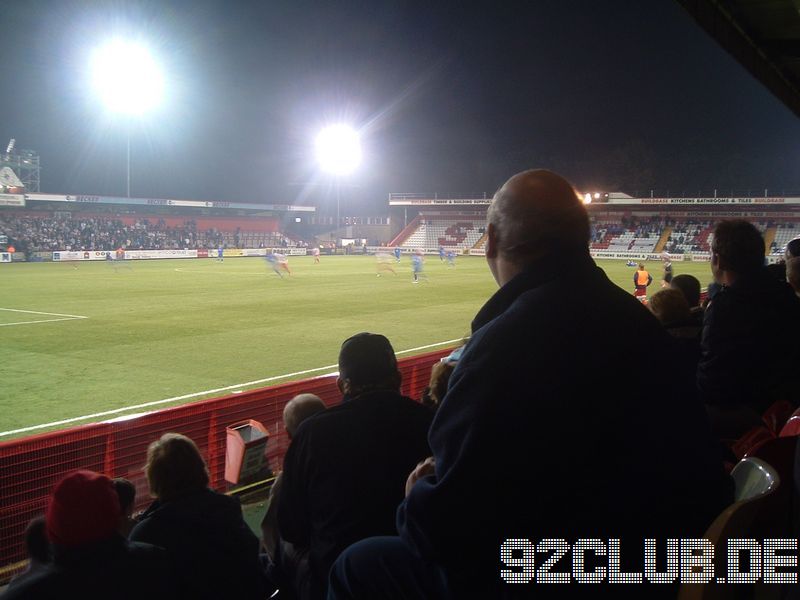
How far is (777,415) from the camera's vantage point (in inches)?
154

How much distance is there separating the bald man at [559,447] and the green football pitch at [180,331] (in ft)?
27.7

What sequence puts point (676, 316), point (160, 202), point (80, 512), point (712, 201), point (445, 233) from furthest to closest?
point (445, 233)
point (160, 202)
point (712, 201)
point (676, 316)
point (80, 512)

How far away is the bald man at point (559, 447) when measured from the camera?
1522 mm

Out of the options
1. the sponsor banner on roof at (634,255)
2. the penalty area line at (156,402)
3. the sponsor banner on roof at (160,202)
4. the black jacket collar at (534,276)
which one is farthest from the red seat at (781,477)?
the sponsor banner on roof at (160,202)

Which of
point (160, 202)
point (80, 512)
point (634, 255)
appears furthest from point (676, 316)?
point (160, 202)

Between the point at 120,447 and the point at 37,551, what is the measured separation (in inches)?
132

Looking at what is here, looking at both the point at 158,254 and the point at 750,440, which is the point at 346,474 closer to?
the point at 750,440

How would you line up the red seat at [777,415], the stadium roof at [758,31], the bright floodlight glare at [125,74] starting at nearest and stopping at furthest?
the red seat at [777,415]
the stadium roof at [758,31]
the bright floodlight glare at [125,74]

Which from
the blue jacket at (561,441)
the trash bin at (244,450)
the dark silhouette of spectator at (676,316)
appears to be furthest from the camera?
the trash bin at (244,450)

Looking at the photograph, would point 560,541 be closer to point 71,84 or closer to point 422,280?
point 422,280

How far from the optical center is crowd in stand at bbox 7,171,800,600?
1.53m

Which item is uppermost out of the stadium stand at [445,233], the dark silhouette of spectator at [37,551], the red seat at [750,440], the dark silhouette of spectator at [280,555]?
the stadium stand at [445,233]

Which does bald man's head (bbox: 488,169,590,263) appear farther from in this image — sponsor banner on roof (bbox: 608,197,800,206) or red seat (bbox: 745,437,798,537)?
sponsor banner on roof (bbox: 608,197,800,206)
